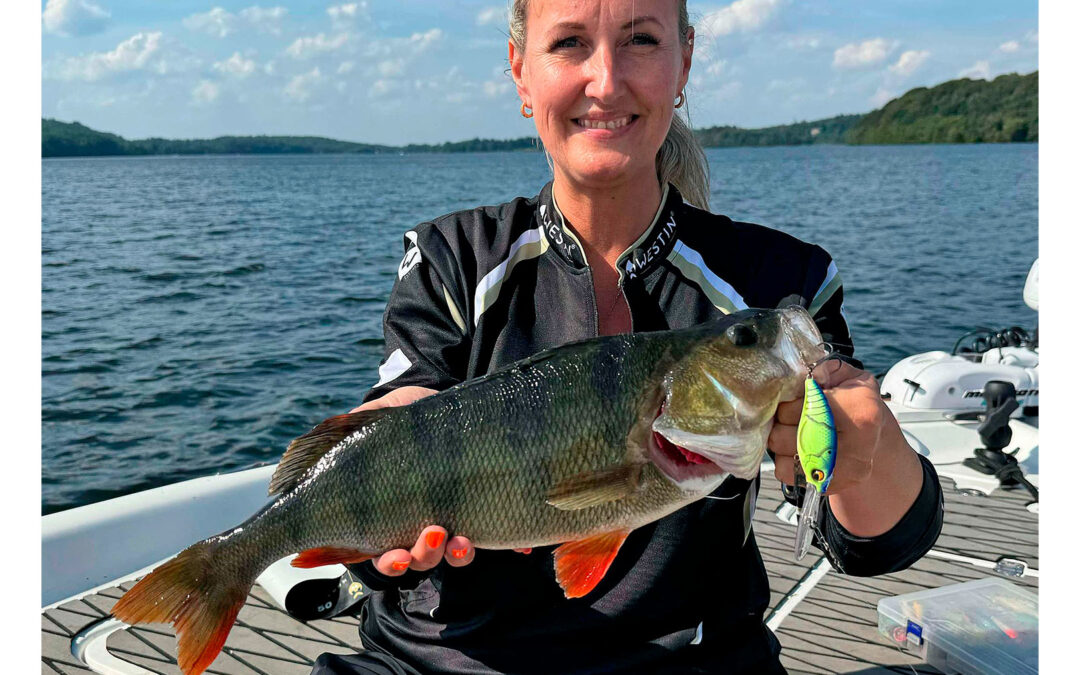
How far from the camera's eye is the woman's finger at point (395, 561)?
209 cm

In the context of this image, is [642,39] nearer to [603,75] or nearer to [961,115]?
[603,75]

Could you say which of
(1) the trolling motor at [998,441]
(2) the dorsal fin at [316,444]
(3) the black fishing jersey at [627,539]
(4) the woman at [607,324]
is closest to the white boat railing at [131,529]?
(3) the black fishing jersey at [627,539]

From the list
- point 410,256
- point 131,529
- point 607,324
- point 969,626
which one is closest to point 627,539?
point 607,324

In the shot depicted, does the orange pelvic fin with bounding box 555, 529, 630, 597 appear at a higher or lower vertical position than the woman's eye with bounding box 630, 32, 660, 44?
lower

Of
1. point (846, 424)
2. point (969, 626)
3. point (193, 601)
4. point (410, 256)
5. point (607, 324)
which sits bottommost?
point (969, 626)

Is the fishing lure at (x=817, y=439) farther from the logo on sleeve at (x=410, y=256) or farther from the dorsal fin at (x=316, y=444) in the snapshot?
the logo on sleeve at (x=410, y=256)

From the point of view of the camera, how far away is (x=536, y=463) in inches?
83.0

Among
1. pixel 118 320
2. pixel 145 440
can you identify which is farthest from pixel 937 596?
pixel 118 320

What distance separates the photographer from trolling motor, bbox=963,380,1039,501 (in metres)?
5.62

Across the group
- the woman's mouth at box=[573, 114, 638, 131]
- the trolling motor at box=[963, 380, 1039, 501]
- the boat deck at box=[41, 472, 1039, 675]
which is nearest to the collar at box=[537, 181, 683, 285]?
the woman's mouth at box=[573, 114, 638, 131]

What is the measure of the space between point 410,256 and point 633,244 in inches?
27.1

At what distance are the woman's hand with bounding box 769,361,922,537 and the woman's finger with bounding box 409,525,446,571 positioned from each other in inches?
32.8

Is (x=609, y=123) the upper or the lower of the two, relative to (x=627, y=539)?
upper

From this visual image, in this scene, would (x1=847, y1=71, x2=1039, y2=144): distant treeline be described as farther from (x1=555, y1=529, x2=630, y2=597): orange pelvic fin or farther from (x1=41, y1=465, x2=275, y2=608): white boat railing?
(x1=555, y1=529, x2=630, y2=597): orange pelvic fin
